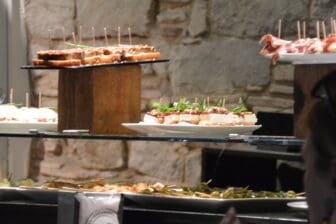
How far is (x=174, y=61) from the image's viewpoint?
12.2ft

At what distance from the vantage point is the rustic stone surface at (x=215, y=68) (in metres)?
3.46

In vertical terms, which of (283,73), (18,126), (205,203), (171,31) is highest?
(171,31)

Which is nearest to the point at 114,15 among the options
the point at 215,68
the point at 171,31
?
the point at 171,31

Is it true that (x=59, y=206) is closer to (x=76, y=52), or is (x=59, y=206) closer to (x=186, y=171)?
(x=76, y=52)

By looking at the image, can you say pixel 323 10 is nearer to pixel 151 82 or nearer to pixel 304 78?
pixel 151 82

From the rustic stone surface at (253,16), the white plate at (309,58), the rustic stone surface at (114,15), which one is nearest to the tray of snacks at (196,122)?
the white plate at (309,58)

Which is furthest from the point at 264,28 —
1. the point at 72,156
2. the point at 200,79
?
the point at 72,156

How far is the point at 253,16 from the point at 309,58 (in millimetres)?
1285

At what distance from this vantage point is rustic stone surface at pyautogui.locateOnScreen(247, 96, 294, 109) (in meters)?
3.29

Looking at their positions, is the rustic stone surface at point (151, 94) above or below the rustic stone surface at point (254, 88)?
below

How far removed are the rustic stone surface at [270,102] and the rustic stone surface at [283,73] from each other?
9cm

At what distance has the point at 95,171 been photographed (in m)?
3.95

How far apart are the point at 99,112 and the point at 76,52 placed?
0.21 meters

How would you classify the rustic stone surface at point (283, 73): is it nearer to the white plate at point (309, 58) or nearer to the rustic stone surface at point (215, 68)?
the rustic stone surface at point (215, 68)
